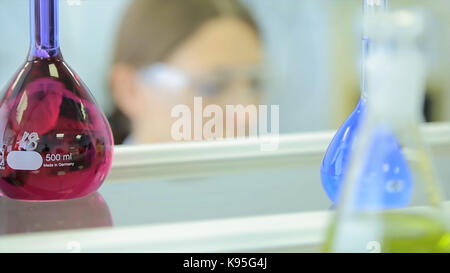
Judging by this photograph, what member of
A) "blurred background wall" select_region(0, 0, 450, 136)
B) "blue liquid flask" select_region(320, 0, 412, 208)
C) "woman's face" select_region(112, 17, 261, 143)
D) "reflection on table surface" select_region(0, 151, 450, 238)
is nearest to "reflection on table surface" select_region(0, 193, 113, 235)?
"reflection on table surface" select_region(0, 151, 450, 238)

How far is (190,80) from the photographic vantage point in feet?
5.10

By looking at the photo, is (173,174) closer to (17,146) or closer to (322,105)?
(17,146)

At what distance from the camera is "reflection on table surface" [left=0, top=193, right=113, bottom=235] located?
1.09 ft

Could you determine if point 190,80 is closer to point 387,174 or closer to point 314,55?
point 314,55

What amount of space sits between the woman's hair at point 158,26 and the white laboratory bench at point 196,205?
3.45 ft

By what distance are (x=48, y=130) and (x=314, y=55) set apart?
53.9 inches

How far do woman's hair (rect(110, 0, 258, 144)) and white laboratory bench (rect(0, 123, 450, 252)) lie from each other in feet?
3.45

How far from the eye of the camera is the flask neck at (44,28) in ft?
1.27

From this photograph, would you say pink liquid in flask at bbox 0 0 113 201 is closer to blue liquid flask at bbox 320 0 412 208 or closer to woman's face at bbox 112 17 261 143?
blue liquid flask at bbox 320 0 412 208

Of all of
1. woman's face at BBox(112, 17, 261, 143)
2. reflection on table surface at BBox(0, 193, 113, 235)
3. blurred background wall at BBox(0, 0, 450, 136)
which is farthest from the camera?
blurred background wall at BBox(0, 0, 450, 136)

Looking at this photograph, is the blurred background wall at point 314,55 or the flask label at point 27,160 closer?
the flask label at point 27,160

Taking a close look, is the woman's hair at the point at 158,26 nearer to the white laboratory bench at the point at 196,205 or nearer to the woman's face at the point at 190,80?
the woman's face at the point at 190,80

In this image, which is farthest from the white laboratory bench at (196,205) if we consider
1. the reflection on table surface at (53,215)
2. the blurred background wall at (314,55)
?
the blurred background wall at (314,55)
